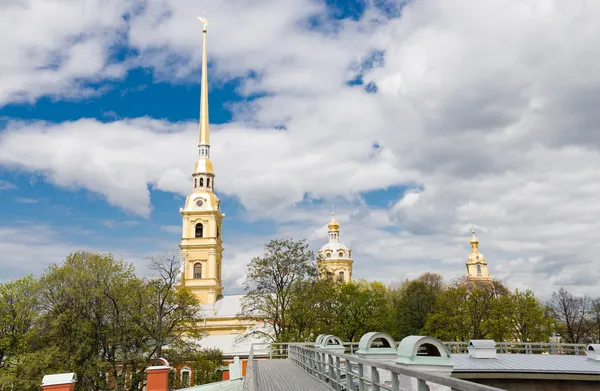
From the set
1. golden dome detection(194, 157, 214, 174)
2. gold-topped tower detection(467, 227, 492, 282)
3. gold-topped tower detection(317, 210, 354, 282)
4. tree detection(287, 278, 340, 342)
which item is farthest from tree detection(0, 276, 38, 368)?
gold-topped tower detection(467, 227, 492, 282)

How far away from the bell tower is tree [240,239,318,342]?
4147 centimetres

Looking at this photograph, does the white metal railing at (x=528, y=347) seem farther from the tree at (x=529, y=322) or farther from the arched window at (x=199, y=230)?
the arched window at (x=199, y=230)

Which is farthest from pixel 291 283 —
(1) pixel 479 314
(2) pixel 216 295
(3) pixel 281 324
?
(2) pixel 216 295

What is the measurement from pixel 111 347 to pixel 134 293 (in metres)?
4.37

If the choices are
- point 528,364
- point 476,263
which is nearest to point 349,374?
point 528,364

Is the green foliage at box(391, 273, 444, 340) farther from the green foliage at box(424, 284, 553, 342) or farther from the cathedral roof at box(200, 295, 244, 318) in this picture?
the cathedral roof at box(200, 295, 244, 318)

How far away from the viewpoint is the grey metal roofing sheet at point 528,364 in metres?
23.9

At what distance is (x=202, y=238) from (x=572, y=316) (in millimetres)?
54558

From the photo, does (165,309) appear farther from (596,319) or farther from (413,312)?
(596,319)

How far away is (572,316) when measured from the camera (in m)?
65.9

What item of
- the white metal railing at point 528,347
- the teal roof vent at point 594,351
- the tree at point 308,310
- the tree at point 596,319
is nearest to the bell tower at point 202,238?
the tree at point 308,310

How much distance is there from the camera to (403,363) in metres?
15.3

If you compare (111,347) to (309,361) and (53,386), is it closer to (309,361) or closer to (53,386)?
(53,386)

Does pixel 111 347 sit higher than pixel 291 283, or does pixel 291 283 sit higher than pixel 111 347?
pixel 291 283
